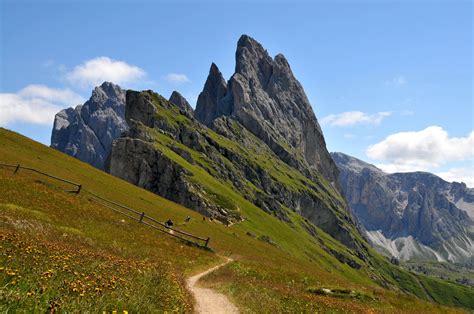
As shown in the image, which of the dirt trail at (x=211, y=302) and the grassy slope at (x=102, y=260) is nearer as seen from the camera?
the grassy slope at (x=102, y=260)

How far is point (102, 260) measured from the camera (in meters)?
21.7

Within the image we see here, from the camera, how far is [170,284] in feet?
69.1

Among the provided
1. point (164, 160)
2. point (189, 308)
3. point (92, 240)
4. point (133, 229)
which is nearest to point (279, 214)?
point (164, 160)

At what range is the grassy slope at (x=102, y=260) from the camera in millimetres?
12508

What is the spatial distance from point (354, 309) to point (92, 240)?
74.3ft

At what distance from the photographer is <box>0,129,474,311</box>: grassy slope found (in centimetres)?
1251

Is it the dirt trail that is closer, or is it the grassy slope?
the grassy slope

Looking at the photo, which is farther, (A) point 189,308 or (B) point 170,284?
(B) point 170,284

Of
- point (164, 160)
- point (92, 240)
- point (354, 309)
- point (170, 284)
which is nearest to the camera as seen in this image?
point (170, 284)

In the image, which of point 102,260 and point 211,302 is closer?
point 102,260

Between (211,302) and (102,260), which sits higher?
(102,260)

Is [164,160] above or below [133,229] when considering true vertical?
above

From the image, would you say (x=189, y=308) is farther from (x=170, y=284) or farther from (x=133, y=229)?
(x=133, y=229)

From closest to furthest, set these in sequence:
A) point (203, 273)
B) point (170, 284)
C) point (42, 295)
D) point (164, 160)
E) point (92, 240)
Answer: point (42, 295) → point (170, 284) → point (92, 240) → point (203, 273) → point (164, 160)
